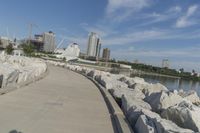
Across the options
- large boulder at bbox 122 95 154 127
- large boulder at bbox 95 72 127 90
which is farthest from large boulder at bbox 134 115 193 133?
large boulder at bbox 95 72 127 90

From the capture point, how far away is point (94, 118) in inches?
300

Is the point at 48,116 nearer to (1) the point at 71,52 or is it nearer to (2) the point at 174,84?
(2) the point at 174,84

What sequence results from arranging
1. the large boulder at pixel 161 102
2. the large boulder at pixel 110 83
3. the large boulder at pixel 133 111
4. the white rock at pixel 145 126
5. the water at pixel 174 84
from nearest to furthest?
the white rock at pixel 145 126 → the large boulder at pixel 133 111 → the large boulder at pixel 161 102 → the large boulder at pixel 110 83 → the water at pixel 174 84

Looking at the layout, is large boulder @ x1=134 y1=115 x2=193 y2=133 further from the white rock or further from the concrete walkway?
the concrete walkway

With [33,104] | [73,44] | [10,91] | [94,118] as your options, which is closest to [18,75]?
[10,91]

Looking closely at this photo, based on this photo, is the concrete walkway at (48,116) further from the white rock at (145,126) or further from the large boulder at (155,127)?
the large boulder at (155,127)

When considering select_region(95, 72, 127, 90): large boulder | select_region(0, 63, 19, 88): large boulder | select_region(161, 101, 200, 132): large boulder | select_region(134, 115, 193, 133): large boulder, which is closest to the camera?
select_region(134, 115, 193, 133): large boulder

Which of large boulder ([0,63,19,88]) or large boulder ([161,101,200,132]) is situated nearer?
A: large boulder ([161,101,200,132])

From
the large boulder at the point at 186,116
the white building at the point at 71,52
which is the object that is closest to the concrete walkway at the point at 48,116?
the large boulder at the point at 186,116

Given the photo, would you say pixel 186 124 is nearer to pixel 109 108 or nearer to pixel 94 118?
pixel 94 118

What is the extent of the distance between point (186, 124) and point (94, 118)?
221cm

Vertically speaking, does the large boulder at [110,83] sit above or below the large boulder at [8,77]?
below

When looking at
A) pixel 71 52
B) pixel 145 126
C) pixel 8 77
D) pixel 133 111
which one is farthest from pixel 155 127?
pixel 71 52

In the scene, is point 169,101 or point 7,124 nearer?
point 7,124
